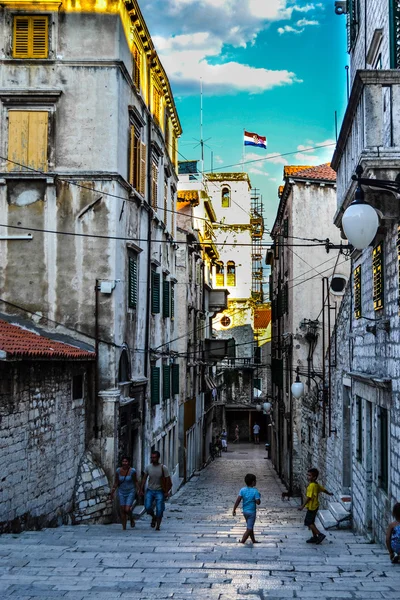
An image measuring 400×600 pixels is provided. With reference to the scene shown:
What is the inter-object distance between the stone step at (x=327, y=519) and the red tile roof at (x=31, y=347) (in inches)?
251

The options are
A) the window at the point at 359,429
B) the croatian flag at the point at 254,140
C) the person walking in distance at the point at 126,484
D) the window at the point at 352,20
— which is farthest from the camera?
the croatian flag at the point at 254,140

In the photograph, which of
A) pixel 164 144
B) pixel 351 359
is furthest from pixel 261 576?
pixel 164 144

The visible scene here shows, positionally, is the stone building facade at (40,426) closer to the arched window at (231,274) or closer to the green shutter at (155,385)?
the green shutter at (155,385)

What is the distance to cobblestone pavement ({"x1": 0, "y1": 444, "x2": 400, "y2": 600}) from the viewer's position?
25.4 ft

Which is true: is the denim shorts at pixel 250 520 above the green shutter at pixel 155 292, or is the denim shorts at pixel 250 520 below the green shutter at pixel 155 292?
below

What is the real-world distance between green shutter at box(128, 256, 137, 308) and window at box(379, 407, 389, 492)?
831 cm

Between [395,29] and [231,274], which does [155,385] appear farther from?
[231,274]

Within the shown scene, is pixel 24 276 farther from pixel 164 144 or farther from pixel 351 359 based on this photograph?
pixel 164 144

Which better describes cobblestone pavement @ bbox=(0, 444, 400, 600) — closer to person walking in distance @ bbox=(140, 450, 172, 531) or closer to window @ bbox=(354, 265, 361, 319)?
person walking in distance @ bbox=(140, 450, 172, 531)

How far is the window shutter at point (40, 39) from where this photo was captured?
55.8 feet

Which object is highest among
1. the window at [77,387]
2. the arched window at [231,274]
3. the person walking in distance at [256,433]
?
the arched window at [231,274]

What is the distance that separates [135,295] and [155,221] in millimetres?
4471

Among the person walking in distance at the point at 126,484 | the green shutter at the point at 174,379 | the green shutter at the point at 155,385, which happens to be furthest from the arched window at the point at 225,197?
the person walking in distance at the point at 126,484

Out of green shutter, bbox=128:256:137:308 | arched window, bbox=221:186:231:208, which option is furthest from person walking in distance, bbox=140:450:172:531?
arched window, bbox=221:186:231:208
